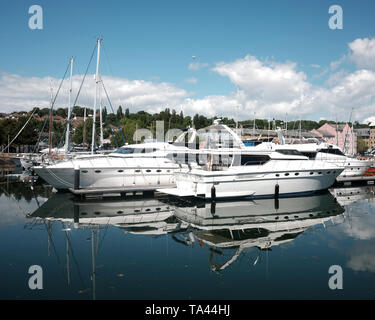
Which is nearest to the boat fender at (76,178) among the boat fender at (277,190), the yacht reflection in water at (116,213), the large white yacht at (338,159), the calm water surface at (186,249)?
the yacht reflection in water at (116,213)

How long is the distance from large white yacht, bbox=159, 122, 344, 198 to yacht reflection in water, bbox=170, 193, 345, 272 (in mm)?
699

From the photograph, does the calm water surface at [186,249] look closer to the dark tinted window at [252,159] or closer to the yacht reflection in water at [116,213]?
the yacht reflection in water at [116,213]

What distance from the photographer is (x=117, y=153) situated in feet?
67.9

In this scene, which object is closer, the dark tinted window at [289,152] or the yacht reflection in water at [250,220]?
the yacht reflection in water at [250,220]

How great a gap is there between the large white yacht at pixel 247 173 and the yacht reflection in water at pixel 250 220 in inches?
27.5

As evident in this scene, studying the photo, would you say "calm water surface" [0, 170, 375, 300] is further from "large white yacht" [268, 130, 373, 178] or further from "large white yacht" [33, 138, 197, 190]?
"large white yacht" [268, 130, 373, 178]

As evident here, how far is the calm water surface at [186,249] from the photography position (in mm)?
6957

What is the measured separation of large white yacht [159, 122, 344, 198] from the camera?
1639cm

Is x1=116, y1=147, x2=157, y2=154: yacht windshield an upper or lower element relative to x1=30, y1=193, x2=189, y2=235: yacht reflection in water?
upper

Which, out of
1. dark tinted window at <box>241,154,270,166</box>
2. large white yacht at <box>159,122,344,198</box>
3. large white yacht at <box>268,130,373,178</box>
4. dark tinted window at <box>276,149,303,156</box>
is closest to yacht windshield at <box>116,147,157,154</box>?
large white yacht at <box>159,122,344,198</box>

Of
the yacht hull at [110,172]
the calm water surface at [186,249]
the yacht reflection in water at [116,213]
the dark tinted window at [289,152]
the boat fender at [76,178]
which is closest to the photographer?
the calm water surface at [186,249]

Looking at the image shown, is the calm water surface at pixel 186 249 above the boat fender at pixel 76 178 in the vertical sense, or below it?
below

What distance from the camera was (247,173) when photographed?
16.9 meters
